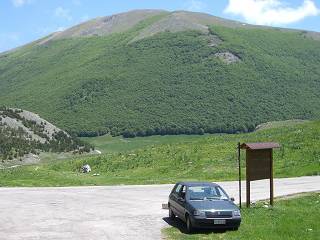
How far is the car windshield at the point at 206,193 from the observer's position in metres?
20.8

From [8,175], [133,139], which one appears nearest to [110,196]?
[8,175]

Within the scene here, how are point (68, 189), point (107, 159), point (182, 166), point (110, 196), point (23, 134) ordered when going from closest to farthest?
point (110, 196), point (68, 189), point (182, 166), point (107, 159), point (23, 134)

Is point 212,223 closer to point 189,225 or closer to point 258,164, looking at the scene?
point 189,225

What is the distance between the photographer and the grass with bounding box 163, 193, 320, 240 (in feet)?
59.5

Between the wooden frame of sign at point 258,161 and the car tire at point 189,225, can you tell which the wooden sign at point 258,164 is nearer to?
the wooden frame of sign at point 258,161

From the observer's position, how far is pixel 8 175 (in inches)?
1955

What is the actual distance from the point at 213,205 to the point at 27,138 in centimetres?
5896

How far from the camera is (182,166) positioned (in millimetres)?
49031

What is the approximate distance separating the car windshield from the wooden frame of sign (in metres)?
2.22

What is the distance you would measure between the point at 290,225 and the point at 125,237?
588cm

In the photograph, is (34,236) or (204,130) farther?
(204,130)

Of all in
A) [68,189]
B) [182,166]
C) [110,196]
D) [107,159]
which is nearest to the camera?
[110,196]

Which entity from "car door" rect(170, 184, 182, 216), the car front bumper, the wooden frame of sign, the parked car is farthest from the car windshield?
the wooden frame of sign

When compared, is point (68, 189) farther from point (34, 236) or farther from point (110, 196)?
point (34, 236)
